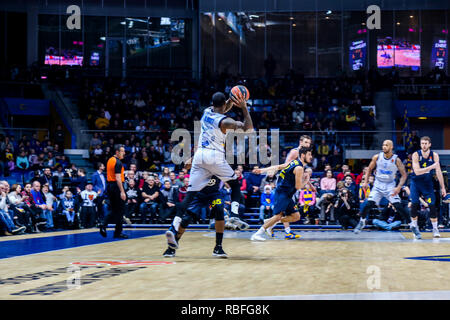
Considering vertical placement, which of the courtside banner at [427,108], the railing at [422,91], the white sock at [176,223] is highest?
the railing at [422,91]

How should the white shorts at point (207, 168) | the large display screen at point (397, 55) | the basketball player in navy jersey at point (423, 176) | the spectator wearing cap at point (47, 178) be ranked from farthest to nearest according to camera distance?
the large display screen at point (397, 55) < the spectator wearing cap at point (47, 178) < the basketball player in navy jersey at point (423, 176) < the white shorts at point (207, 168)

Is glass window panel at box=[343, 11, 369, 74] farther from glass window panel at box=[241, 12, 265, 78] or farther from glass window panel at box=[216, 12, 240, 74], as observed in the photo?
glass window panel at box=[216, 12, 240, 74]

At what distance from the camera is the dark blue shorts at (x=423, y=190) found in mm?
11000

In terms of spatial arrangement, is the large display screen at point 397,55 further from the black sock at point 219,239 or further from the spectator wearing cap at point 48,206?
the black sock at point 219,239

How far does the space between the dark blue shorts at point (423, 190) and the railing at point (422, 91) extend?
1747 cm

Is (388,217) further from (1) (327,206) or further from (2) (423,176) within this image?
(2) (423,176)

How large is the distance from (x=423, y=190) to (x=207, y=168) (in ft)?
18.1

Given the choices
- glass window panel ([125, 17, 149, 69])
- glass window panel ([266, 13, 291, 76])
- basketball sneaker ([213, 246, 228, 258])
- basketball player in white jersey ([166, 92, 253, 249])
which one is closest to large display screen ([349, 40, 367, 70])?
glass window panel ([266, 13, 291, 76])

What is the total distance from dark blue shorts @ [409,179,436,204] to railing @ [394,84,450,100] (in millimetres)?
17474

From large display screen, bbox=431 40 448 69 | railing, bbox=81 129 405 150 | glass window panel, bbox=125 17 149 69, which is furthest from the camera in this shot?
glass window panel, bbox=125 17 149 69

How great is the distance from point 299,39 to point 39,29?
1373 centimetres

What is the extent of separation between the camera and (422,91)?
27844 mm

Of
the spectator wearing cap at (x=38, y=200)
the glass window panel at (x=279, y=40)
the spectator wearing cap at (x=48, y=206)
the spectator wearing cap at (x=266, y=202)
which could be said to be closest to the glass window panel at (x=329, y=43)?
the glass window panel at (x=279, y=40)

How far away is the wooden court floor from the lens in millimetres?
4414
